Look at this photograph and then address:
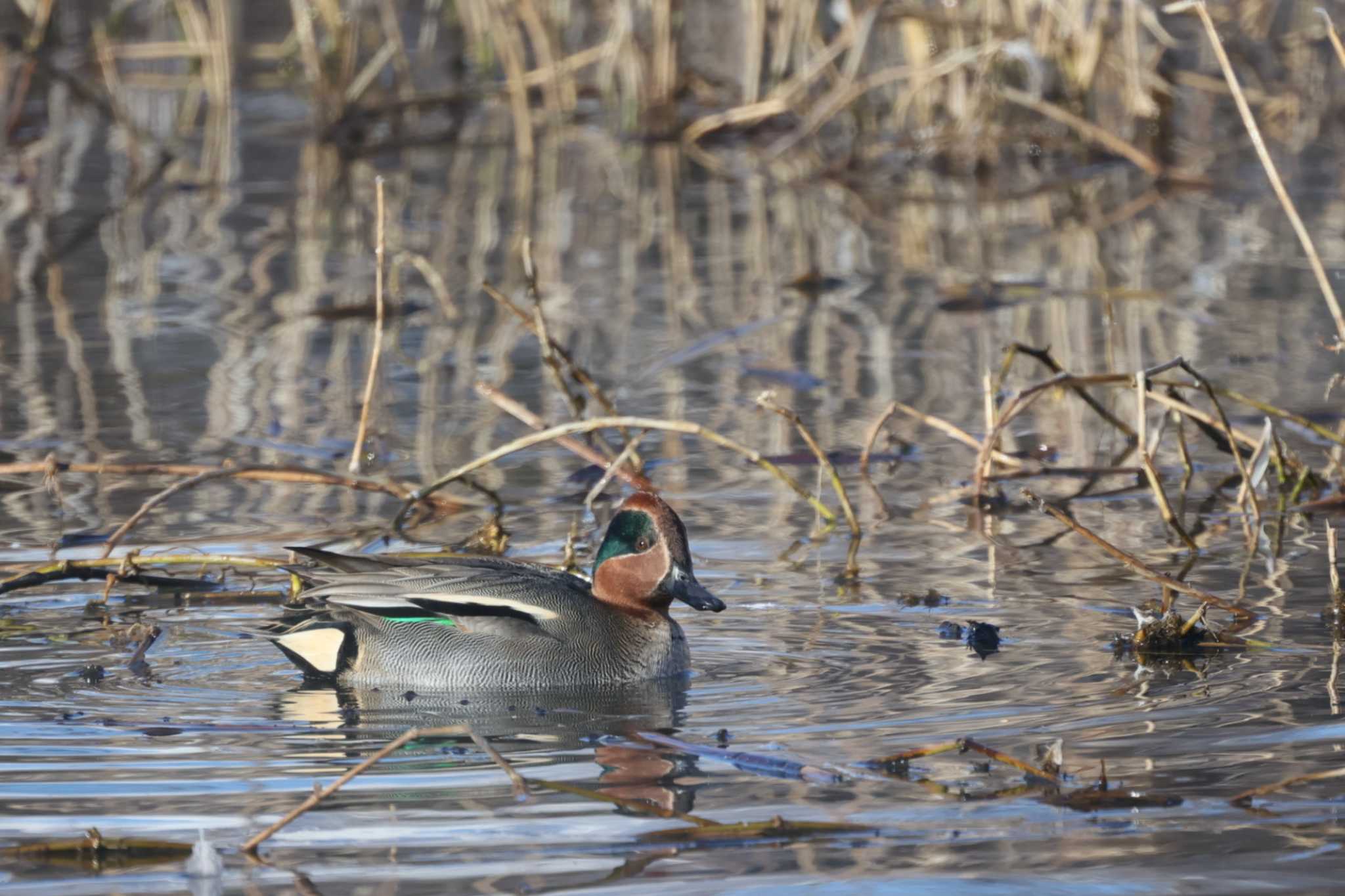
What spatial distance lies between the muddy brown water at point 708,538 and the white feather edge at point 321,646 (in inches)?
4.7

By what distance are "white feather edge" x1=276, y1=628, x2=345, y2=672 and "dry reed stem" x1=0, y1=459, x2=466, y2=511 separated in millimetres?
1330

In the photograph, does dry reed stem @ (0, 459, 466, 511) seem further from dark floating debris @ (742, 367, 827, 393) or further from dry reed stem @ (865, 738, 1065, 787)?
dry reed stem @ (865, 738, 1065, 787)

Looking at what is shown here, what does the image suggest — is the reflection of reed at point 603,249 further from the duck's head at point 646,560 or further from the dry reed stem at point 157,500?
the duck's head at point 646,560

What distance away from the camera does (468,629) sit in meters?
5.48

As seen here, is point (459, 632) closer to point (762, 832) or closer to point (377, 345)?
point (762, 832)

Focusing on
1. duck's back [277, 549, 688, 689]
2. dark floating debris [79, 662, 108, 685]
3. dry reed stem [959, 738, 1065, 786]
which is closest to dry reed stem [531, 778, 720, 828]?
dry reed stem [959, 738, 1065, 786]

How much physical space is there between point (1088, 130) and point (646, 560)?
9569 mm

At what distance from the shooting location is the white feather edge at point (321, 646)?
5.53 meters

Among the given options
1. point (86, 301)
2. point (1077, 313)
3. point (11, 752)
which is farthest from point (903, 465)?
point (86, 301)

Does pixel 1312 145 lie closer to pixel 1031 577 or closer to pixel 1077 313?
pixel 1077 313

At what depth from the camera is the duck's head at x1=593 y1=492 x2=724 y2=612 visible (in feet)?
18.8

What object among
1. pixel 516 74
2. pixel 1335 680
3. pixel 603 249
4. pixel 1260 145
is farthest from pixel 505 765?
pixel 516 74

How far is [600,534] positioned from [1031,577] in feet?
4.79

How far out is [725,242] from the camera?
1351 centimetres
